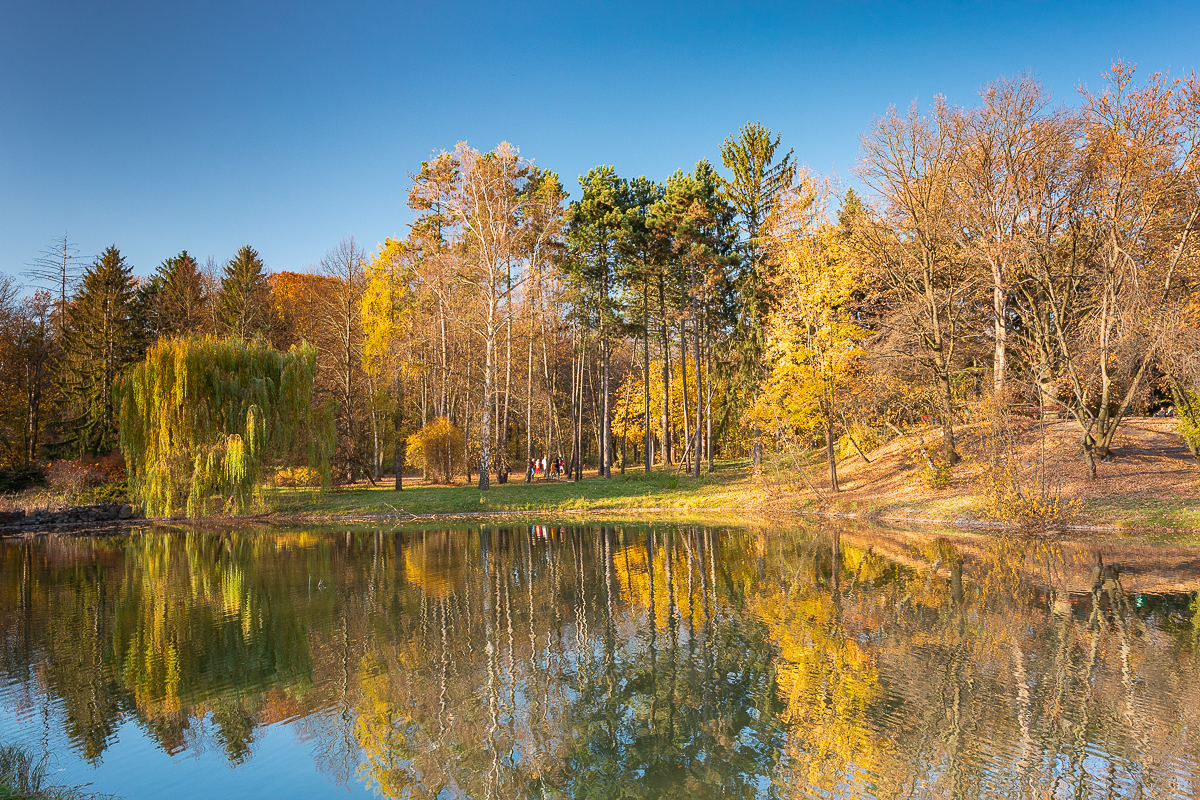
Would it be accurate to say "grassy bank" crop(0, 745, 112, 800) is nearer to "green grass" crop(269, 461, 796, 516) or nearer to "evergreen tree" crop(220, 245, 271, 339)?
"green grass" crop(269, 461, 796, 516)

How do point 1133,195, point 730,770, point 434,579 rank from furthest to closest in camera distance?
1. point 1133,195
2. point 434,579
3. point 730,770

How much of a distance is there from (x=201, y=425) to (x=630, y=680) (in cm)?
2227

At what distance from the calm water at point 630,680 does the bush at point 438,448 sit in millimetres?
20770

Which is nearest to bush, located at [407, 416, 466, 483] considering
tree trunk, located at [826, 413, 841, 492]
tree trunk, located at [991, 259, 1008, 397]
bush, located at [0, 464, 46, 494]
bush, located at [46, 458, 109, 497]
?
bush, located at [46, 458, 109, 497]

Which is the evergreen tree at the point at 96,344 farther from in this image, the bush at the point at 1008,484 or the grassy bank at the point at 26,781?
the bush at the point at 1008,484

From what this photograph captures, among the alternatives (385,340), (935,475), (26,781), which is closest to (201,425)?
(385,340)

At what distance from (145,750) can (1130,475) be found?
928 inches

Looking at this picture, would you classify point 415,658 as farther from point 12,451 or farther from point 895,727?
point 12,451

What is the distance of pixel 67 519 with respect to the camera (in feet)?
86.8

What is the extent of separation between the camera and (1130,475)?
1991cm

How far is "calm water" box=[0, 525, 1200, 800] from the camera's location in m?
5.60

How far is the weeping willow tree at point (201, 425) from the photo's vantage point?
77.9 ft

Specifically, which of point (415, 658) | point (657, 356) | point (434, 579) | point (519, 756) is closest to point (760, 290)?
point (657, 356)

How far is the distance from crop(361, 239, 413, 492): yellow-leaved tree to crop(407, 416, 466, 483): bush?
0.98 metres
